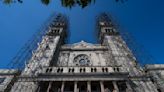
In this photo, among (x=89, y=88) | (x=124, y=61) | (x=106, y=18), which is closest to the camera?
(x=89, y=88)

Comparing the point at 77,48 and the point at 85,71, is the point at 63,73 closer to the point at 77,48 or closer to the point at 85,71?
the point at 85,71

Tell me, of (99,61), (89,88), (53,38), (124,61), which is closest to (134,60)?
(124,61)

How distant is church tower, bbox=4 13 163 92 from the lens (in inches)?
797

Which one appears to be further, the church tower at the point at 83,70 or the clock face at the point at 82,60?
the clock face at the point at 82,60

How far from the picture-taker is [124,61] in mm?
24312

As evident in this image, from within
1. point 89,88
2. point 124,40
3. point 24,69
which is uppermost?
point 124,40

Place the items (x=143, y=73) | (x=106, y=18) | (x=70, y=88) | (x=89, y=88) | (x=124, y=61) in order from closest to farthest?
(x=89, y=88) < (x=70, y=88) < (x=143, y=73) < (x=124, y=61) < (x=106, y=18)

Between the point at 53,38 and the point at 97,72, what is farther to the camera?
the point at 53,38

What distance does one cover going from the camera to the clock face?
2628cm

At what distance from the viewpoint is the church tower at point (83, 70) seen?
20.2 metres

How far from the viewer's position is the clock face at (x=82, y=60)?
1035 inches

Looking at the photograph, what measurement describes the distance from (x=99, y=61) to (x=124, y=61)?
10.5ft

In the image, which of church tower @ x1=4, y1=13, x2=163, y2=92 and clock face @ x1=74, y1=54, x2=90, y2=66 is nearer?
church tower @ x1=4, y1=13, x2=163, y2=92

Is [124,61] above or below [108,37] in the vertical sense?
below
